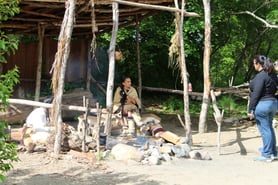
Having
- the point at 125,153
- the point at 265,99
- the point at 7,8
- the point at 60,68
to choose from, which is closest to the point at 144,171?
the point at 125,153

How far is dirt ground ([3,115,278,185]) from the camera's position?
5.76 meters

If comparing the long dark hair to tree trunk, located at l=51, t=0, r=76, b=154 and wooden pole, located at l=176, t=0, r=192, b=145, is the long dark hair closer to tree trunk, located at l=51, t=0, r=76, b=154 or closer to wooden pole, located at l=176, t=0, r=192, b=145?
wooden pole, located at l=176, t=0, r=192, b=145

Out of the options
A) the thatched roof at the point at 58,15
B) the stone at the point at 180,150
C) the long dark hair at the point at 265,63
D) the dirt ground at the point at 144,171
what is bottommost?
the dirt ground at the point at 144,171

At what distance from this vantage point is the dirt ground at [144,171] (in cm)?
576

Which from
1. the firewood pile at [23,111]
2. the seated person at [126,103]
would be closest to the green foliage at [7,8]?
the seated person at [126,103]

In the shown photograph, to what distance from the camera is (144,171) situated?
249 inches

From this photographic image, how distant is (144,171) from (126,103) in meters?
2.98

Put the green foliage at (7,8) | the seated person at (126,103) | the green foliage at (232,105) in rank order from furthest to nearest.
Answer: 1. the green foliage at (232,105)
2. the seated person at (126,103)
3. the green foliage at (7,8)

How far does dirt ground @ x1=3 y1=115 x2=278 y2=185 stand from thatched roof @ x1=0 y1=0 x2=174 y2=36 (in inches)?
124

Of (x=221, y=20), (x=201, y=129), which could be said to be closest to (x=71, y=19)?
(x=201, y=129)

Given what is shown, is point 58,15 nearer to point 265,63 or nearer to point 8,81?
point 265,63

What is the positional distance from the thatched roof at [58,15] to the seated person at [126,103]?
1748mm

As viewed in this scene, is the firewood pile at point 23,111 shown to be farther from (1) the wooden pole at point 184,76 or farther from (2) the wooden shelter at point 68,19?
(1) the wooden pole at point 184,76

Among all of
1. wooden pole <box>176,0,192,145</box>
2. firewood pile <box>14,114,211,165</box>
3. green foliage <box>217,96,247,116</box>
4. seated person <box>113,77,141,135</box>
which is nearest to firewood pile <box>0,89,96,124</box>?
seated person <box>113,77,141,135</box>
